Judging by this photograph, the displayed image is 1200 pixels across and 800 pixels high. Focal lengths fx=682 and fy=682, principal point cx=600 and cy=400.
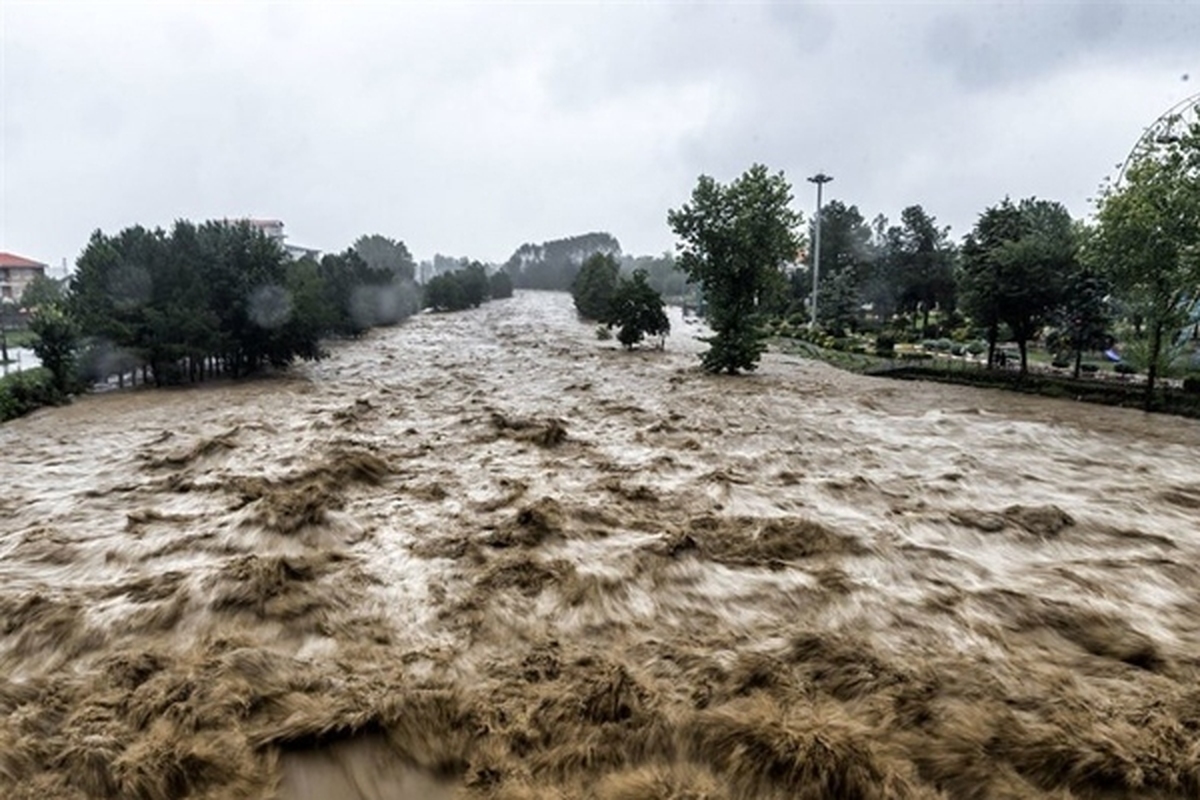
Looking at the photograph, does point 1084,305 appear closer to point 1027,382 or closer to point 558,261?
point 1027,382

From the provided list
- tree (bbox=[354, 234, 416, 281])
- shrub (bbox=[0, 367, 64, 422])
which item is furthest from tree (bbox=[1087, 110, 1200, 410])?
tree (bbox=[354, 234, 416, 281])

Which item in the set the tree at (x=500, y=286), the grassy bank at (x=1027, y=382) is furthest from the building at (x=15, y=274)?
the grassy bank at (x=1027, y=382)

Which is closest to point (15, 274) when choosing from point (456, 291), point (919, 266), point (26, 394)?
point (456, 291)

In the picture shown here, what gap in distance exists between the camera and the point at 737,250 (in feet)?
106

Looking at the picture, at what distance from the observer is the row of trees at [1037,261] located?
2148 cm

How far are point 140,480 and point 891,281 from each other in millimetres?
55815

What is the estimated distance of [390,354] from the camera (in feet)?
135

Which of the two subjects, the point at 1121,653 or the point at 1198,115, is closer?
the point at 1121,653

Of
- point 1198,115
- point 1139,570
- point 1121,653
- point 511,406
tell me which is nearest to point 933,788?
point 1121,653

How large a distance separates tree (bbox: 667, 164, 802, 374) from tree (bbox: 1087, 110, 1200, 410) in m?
12.4

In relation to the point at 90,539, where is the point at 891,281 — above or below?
above

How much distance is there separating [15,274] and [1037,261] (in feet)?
324

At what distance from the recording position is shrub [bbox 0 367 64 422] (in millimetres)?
22406

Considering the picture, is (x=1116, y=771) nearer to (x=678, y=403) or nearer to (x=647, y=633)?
(x=647, y=633)
